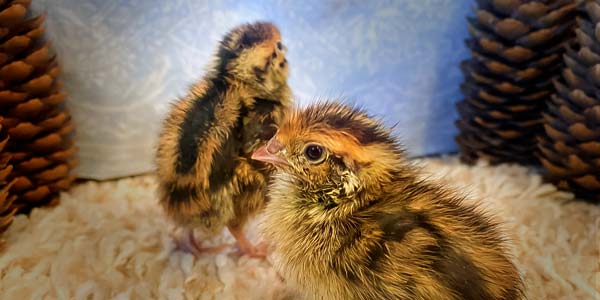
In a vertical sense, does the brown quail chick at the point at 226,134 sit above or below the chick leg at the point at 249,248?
above

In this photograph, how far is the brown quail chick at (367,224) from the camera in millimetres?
732

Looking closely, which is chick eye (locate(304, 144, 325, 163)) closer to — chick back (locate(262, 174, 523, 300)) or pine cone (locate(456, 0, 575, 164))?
chick back (locate(262, 174, 523, 300))

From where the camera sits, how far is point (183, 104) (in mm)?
1042

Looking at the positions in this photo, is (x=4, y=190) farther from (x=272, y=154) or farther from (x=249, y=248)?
(x=272, y=154)

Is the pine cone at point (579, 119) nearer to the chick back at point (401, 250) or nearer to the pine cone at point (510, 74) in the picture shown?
the pine cone at point (510, 74)

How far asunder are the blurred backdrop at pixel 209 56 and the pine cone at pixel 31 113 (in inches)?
3.1

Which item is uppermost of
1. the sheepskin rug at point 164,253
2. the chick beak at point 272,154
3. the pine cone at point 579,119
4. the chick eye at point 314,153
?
the pine cone at point 579,119

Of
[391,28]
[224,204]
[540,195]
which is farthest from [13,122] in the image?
[540,195]

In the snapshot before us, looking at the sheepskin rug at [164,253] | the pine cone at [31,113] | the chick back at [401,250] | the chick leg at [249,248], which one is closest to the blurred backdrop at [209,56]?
the pine cone at [31,113]

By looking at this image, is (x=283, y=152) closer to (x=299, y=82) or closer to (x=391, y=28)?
(x=299, y=82)

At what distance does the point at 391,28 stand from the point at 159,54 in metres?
0.62

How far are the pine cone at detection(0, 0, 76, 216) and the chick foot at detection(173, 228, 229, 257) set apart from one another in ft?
1.28

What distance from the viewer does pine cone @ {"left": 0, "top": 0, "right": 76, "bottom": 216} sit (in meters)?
1.13

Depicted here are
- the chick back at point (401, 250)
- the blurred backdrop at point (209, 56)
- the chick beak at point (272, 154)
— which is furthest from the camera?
the blurred backdrop at point (209, 56)
